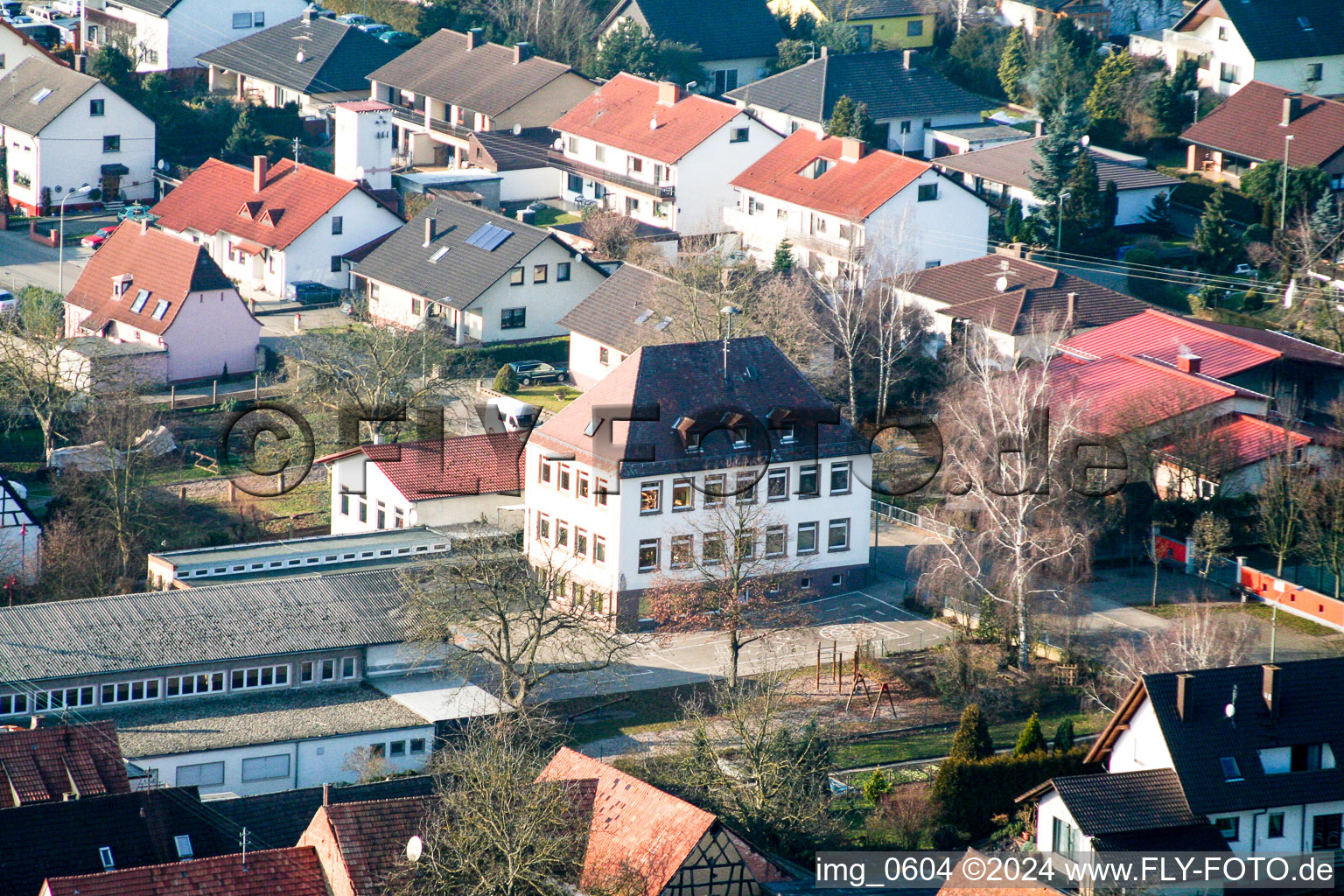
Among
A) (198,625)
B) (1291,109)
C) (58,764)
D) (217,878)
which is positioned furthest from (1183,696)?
(1291,109)

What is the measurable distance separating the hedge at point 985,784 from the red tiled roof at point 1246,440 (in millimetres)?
15979

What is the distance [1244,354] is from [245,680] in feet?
104

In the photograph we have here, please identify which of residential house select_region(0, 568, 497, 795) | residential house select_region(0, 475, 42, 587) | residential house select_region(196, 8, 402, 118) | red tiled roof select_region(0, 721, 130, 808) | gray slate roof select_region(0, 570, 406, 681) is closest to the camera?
red tiled roof select_region(0, 721, 130, 808)

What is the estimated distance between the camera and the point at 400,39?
109 m

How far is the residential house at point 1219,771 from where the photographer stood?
145ft


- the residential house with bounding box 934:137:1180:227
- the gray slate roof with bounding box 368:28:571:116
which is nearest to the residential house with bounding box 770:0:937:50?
the gray slate roof with bounding box 368:28:571:116

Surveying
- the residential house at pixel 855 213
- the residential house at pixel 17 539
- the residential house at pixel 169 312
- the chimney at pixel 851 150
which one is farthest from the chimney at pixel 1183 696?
the chimney at pixel 851 150

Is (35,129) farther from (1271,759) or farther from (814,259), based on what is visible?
(1271,759)

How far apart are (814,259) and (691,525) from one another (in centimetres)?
2593

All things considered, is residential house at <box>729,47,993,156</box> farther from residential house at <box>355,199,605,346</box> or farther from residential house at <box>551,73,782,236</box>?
residential house at <box>355,199,605,346</box>

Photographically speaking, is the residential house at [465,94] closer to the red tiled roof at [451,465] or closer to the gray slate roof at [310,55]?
the gray slate roof at [310,55]

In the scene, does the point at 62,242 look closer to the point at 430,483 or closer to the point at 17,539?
the point at 17,539

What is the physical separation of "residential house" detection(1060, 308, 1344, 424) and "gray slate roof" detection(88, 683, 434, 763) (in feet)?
90.2

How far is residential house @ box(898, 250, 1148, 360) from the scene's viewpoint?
70875 mm
